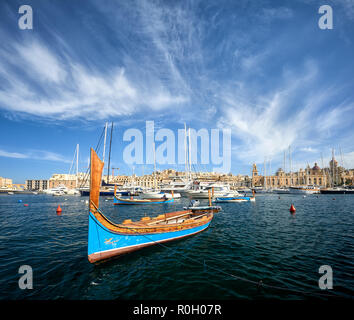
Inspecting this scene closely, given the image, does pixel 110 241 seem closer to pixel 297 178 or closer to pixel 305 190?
pixel 305 190

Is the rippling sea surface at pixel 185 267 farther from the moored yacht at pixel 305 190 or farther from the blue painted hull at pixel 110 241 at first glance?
the moored yacht at pixel 305 190

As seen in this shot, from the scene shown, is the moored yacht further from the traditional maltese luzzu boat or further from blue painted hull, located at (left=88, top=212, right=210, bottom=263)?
blue painted hull, located at (left=88, top=212, right=210, bottom=263)

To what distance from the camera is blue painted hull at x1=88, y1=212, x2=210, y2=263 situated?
894 centimetres

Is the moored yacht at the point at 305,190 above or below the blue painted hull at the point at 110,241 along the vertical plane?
below

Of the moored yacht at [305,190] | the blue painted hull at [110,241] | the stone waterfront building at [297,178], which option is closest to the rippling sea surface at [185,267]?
the blue painted hull at [110,241]

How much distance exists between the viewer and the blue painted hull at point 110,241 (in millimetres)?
8943

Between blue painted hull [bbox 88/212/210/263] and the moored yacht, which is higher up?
blue painted hull [bbox 88/212/210/263]

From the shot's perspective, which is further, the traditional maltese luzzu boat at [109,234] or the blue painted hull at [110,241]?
the blue painted hull at [110,241]

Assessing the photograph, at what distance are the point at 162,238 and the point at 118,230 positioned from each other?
144 inches

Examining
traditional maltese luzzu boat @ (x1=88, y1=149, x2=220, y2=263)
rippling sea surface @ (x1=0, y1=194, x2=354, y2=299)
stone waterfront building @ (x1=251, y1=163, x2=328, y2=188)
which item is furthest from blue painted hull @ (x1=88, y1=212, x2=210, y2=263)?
stone waterfront building @ (x1=251, y1=163, x2=328, y2=188)
